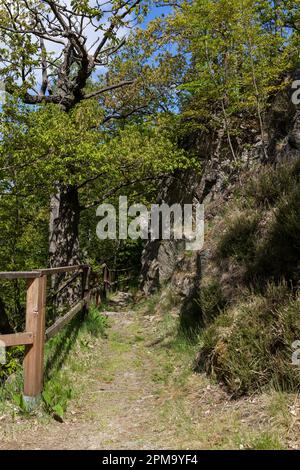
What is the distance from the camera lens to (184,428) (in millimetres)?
3842

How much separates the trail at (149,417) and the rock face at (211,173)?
2.40 m

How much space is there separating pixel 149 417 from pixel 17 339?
5.69 feet

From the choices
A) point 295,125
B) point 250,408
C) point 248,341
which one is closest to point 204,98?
point 295,125

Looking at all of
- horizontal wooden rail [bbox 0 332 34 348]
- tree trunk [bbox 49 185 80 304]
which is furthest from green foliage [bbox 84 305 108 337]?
tree trunk [bbox 49 185 80 304]

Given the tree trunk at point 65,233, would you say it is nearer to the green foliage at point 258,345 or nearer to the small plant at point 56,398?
the small plant at point 56,398

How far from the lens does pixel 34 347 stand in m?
4.32

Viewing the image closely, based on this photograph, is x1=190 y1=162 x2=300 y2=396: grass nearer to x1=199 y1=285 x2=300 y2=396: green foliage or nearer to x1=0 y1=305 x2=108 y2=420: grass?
x1=199 y1=285 x2=300 y2=396: green foliage

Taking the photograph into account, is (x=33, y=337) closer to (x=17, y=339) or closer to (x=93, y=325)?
(x=17, y=339)

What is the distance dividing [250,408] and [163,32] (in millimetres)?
18690

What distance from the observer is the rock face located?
934cm

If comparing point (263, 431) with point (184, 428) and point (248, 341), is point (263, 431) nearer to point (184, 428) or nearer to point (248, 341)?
point (184, 428)

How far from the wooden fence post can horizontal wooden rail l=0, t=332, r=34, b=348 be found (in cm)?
6

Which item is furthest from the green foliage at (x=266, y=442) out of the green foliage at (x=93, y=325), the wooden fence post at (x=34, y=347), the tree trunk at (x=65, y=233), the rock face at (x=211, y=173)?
the tree trunk at (x=65, y=233)

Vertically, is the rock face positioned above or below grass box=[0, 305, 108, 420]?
above
